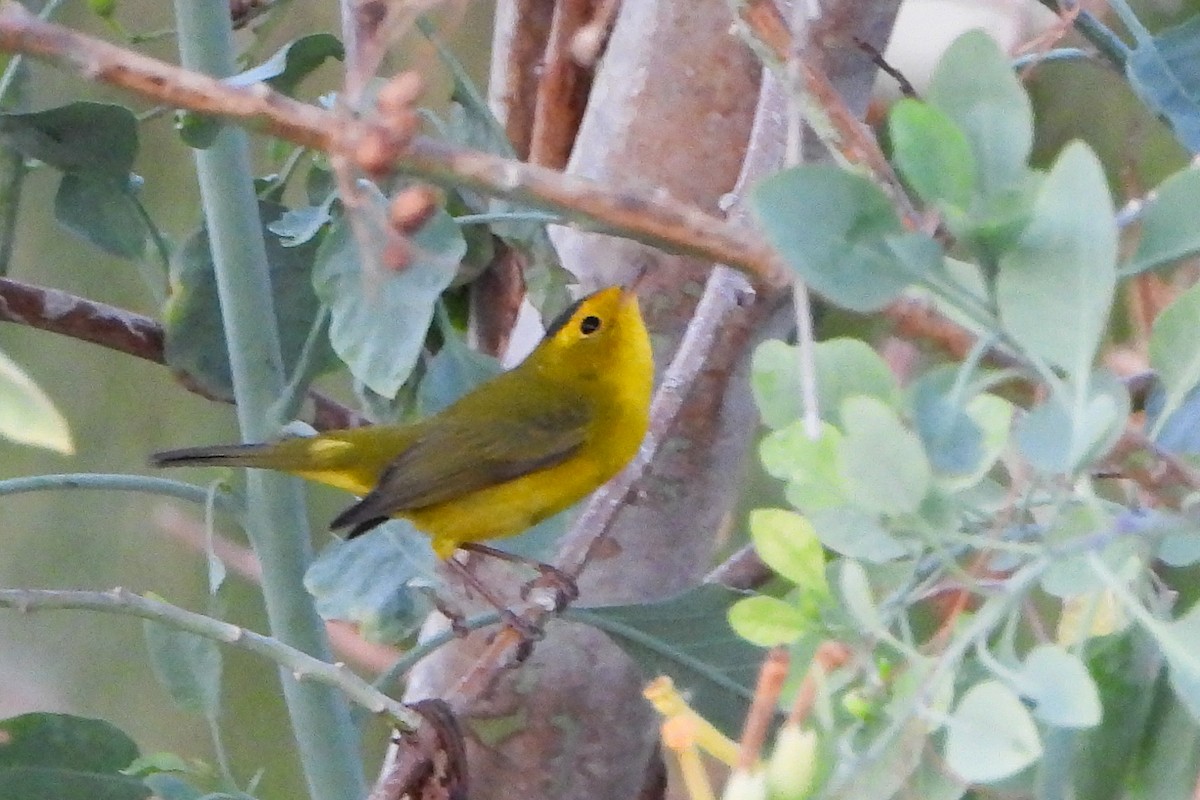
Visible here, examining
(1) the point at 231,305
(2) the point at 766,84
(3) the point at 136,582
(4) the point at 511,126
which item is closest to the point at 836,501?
(2) the point at 766,84

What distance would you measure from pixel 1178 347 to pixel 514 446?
3.49 ft

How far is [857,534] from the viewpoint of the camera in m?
0.41

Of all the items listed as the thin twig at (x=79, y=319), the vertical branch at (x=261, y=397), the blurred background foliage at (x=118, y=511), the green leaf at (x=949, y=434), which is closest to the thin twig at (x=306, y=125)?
the green leaf at (x=949, y=434)

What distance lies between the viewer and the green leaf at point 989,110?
1.30 feet

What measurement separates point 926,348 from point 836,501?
112 mm

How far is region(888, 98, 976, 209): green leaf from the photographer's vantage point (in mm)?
372

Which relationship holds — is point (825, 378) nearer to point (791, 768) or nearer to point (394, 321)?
point (791, 768)

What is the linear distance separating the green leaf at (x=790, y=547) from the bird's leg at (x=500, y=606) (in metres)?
0.52

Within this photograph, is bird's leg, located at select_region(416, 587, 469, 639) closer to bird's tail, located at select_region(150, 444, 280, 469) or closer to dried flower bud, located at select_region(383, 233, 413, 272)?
bird's tail, located at select_region(150, 444, 280, 469)

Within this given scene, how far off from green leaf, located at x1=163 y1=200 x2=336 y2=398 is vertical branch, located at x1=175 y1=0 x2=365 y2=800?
7cm

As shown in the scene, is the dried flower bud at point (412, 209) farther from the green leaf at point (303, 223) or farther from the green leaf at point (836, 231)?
the green leaf at point (303, 223)

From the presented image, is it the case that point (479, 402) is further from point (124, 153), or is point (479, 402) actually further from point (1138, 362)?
point (1138, 362)

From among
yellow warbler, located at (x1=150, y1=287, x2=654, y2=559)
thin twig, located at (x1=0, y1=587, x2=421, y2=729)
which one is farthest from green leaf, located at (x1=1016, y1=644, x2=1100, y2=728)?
yellow warbler, located at (x1=150, y1=287, x2=654, y2=559)

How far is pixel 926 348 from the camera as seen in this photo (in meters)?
0.49
